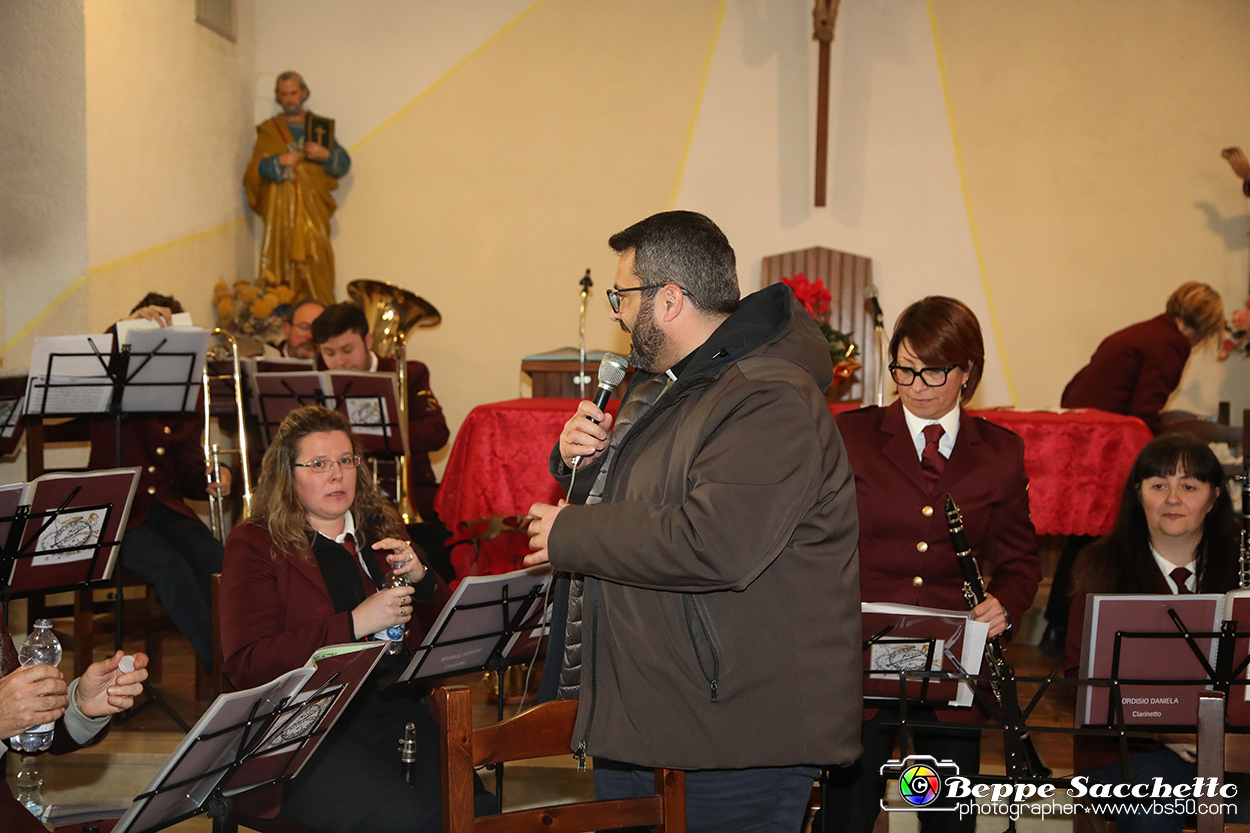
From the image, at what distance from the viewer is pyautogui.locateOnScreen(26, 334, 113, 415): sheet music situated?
4.10m

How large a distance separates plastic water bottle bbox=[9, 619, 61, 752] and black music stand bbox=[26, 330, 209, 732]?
1.95 m

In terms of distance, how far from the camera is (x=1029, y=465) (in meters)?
4.45

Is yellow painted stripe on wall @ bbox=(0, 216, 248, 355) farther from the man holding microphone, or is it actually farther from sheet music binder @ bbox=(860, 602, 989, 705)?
sheet music binder @ bbox=(860, 602, 989, 705)

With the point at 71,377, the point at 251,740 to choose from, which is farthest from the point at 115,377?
the point at 251,740

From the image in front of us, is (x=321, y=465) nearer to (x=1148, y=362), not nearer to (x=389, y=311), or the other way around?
(x=389, y=311)

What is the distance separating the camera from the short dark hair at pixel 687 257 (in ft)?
6.68

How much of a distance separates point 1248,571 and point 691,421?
81.1 inches

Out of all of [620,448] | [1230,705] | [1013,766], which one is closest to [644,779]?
[620,448]

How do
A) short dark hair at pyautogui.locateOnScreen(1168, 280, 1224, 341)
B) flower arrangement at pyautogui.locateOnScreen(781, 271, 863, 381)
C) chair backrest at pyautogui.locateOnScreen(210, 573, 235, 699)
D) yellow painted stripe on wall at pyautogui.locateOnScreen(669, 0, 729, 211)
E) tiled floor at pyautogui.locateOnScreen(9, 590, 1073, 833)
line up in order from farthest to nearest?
yellow painted stripe on wall at pyautogui.locateOnScreen(669, 0, 729, 211), short dark hair at pyautogui.locateOnScreen(1168, 280, 1224, 341), flower arrangement at pyautogui.locateOnScreen(781, 271, 863, 381), chair backrest at pyautogui.locateOnScreen(210, 573, 235, 699), tiled floor at pyautogui.locateOnScreen(9, 590, 1073, 833)

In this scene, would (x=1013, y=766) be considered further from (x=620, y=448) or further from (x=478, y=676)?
(x=478, y=676)

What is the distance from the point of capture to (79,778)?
371cm

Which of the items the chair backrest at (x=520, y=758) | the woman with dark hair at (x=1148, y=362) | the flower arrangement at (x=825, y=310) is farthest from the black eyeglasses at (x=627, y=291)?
the woman with dark hair at (x=1148, y=362)

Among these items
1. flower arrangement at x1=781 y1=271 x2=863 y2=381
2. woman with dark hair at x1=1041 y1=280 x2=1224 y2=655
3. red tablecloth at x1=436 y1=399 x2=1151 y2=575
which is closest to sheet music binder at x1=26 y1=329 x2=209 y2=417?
red tablecloth at x1=436 y1=399 x2=1151 y2=575

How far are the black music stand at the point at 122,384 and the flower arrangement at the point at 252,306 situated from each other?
2.66 m
